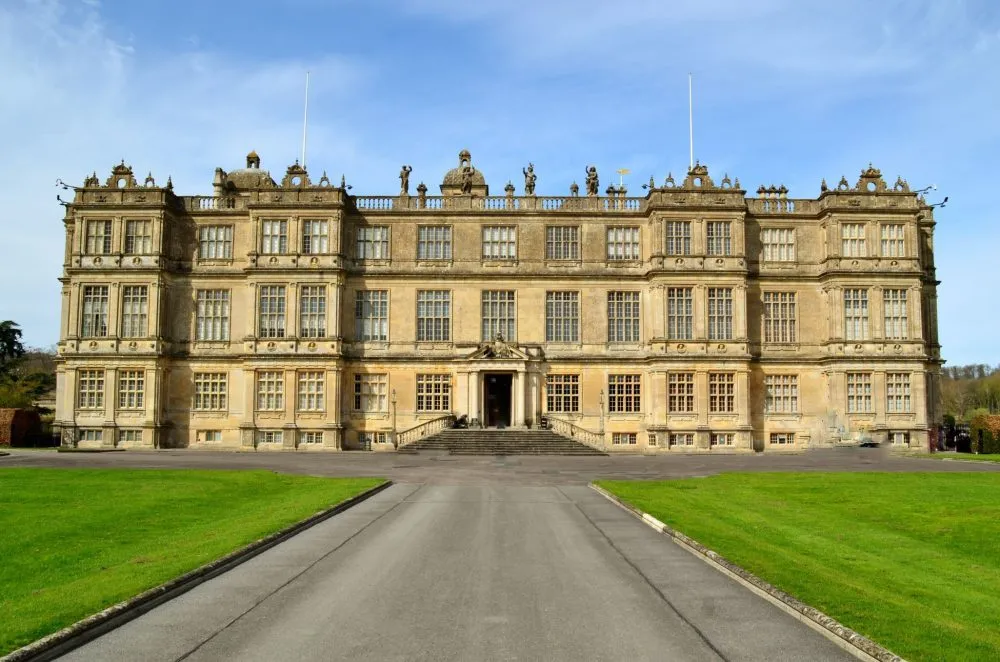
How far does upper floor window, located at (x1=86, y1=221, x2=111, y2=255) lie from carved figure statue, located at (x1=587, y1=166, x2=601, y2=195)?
108 feet

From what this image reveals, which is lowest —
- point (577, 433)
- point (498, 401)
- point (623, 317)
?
point (577, 433)

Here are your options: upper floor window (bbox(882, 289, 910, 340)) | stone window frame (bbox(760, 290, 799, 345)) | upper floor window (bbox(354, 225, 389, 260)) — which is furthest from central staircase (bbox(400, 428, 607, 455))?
upper floor window (bbox(882, 289, 910, 340))

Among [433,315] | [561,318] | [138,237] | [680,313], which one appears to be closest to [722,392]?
[680,313]

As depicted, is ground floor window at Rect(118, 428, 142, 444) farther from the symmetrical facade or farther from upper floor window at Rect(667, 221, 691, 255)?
upper floor window at Rect(667, 221, 691, 255)

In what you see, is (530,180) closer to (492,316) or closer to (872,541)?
(492,316)

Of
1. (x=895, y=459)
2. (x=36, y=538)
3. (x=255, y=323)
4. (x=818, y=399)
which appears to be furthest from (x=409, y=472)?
(x=818, y=399)

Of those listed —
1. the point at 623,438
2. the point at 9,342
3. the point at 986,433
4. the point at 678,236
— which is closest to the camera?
the point at 986,433

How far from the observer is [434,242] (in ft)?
179

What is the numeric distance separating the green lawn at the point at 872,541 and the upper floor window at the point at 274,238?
3237 cm

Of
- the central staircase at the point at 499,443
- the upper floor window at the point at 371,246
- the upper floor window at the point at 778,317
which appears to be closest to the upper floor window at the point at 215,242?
the upper floor window at the point at 371,246

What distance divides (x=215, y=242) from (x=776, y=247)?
127 feet

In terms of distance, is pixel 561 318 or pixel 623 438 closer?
pixel 623 438

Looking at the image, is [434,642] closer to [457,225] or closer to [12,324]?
[457,225]

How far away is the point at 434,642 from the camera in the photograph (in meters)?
10.1
